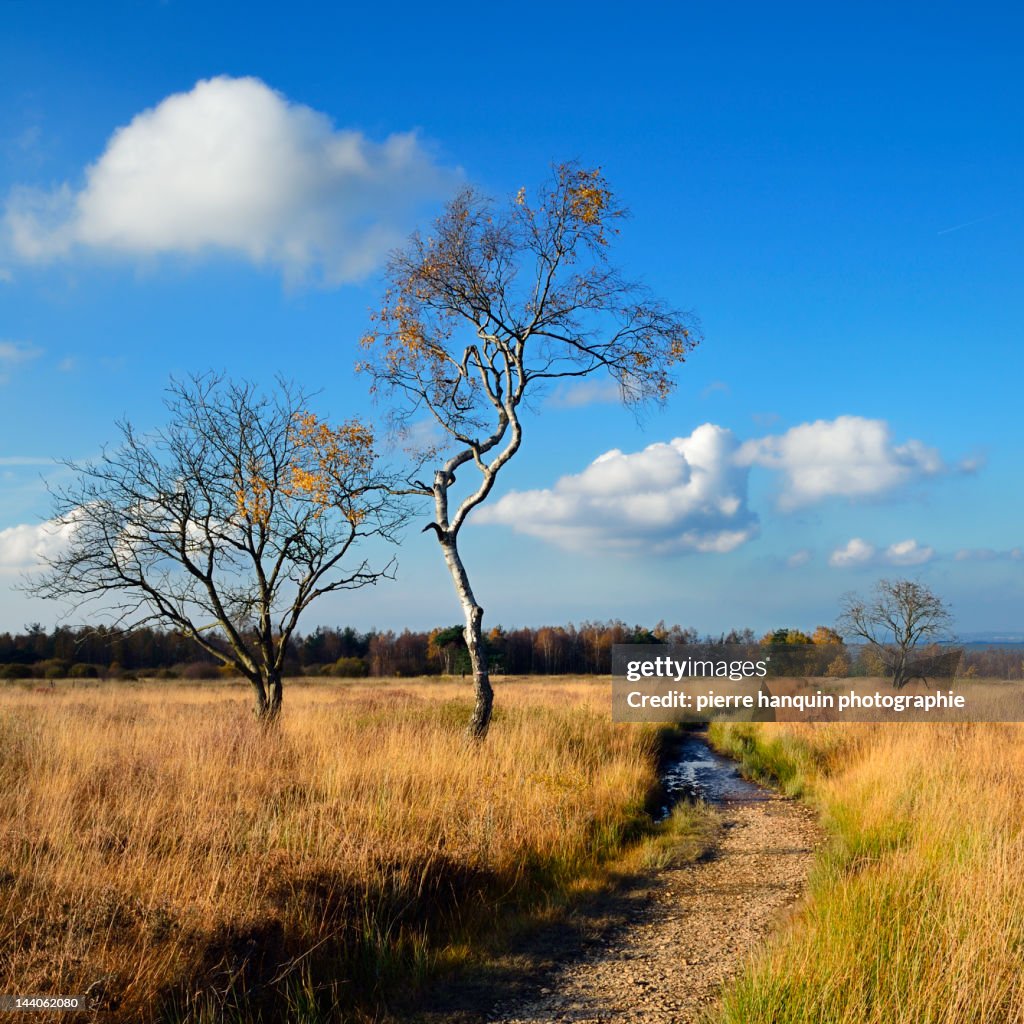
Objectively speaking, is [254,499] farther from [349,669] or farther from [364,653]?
[364,653]

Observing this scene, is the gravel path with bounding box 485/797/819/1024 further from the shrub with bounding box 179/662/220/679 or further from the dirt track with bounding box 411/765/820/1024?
the shrub with bounding box 179/662/220/679

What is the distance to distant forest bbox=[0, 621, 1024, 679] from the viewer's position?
38.7 m

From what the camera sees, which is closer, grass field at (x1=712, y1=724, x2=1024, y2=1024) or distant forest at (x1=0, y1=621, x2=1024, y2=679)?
grass field at (x1=712, y1=724, x2=1024, y2=1024)

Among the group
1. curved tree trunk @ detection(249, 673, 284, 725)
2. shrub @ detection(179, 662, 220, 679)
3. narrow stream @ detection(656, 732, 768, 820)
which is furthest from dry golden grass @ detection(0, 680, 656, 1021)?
shrub @ detection(179, 662, 220, 679)

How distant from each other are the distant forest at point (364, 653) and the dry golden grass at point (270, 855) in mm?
6282

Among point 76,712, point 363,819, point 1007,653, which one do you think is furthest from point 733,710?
point 363,819

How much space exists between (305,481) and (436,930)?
32.2 ft

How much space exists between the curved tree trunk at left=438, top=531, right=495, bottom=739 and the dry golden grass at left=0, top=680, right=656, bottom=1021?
913mm

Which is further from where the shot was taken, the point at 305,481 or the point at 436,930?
the point at 305,481

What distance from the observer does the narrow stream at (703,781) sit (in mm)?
13492

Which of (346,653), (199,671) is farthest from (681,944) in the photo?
(346,653)

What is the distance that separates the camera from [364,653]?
101562 mm

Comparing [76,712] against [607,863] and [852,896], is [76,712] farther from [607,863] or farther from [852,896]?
[852,896]

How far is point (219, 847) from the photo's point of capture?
6.89 m
